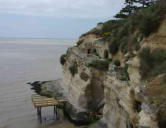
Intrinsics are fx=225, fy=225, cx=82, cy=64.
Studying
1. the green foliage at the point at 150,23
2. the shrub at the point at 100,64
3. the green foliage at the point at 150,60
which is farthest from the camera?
the shrub at the point at 100,64

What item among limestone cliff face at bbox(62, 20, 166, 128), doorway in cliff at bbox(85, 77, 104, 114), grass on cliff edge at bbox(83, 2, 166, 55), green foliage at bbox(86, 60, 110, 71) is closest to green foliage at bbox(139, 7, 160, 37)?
grass on cliff edge at bbox(83, 2, 166, 55)

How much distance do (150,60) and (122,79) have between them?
3.04 meters

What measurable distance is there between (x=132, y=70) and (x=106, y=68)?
813 centimetres

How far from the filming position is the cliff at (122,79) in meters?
9.88

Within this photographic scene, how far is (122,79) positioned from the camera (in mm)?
16078

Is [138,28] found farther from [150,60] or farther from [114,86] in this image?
[150,60]

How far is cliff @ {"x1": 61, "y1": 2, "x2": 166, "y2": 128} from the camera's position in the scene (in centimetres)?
988

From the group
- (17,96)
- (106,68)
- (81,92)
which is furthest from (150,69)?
(17,96)

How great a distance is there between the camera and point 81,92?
951 inches

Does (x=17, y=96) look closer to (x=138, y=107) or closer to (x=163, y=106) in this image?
(x=138, y=107)

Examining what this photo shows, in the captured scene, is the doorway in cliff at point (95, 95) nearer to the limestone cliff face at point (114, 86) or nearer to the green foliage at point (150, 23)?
the limestone cliff face at point (114, 86)

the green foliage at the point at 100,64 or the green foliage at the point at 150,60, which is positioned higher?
the green foliage at the point at 150,60

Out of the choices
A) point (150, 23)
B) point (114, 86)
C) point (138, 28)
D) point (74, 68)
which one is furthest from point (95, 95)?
point (150, 23)

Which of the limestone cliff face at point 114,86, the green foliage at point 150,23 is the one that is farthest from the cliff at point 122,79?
the green foliage at point 150,23
